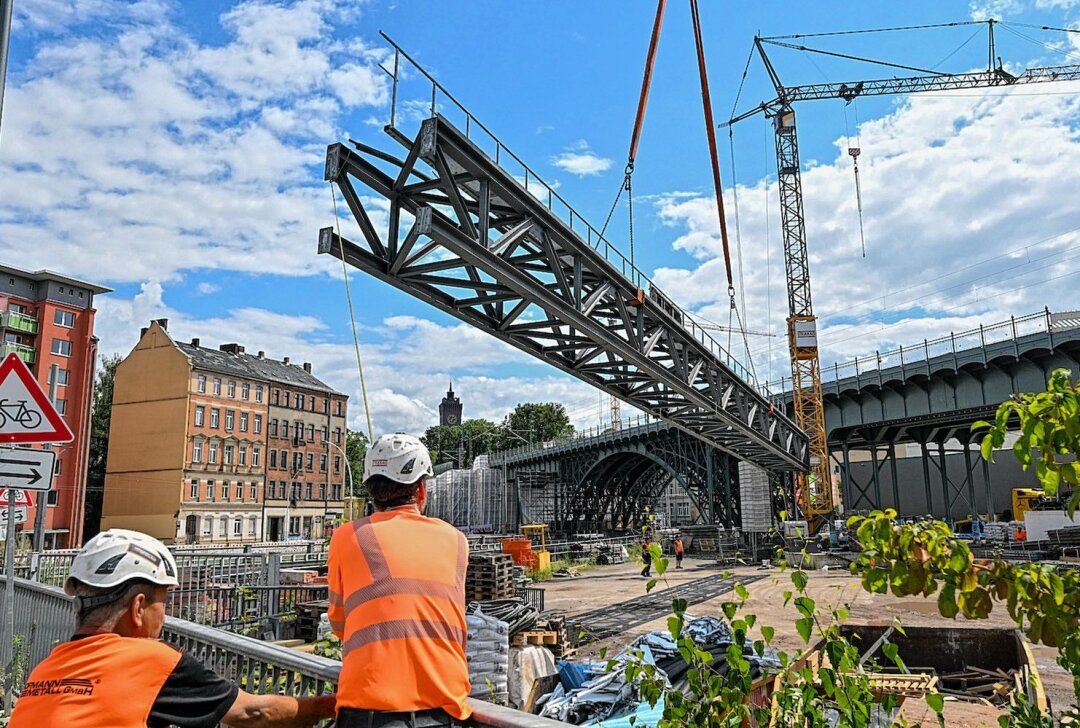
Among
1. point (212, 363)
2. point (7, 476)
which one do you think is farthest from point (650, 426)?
point (7, 476)

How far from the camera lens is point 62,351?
5066 centimetres

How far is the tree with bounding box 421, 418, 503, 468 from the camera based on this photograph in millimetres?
129125

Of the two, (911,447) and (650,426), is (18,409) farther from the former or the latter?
(911,447)

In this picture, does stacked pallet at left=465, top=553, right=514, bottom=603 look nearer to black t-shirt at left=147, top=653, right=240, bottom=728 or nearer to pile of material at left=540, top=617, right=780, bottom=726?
pile of material at left=540, top=617, right=780, bottom=726

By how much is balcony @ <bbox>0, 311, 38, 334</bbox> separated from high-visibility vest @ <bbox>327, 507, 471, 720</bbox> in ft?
177

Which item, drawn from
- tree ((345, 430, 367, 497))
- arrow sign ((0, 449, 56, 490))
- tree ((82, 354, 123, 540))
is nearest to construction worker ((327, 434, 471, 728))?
arrow sign ((0, 449, 56, 490))

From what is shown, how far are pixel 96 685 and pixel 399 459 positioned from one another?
1.25m

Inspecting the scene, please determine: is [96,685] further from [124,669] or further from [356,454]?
[356,454]

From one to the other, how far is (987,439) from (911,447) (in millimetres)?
85466

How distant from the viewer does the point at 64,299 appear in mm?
51438

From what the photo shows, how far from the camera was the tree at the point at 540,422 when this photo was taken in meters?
126

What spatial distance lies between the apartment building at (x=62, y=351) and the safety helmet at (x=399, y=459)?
52.9 metres

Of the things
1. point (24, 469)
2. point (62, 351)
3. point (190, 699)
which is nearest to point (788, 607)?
point (24, 469)

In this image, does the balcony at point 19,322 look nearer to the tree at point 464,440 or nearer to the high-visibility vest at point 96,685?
the high-visibility vest at point 96,685
